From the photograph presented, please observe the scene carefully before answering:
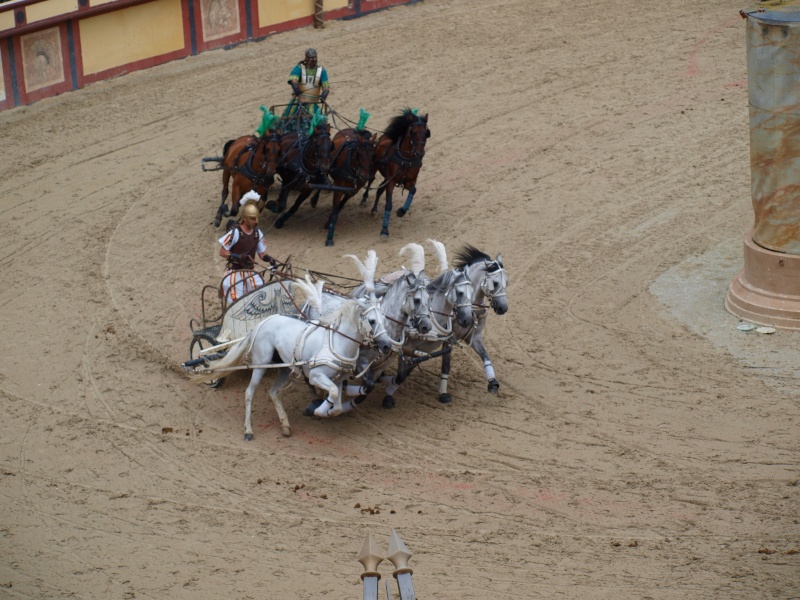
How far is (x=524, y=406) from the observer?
46.3 feet

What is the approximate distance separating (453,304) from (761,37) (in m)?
5.03

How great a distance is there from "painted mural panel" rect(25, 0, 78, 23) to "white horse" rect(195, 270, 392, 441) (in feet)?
37.0

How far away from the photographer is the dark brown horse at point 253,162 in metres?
17.9

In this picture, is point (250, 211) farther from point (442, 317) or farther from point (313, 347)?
point (442, 317)

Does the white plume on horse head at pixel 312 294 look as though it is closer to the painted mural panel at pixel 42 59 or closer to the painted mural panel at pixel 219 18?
the painted mural panel at pixel 42 59

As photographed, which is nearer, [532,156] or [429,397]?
[429,397]

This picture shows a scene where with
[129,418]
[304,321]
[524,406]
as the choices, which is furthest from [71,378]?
[524,406]

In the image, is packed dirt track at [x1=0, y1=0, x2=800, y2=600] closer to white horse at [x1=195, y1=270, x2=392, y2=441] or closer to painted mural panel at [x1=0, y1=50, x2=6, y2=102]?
painted mural panel at [x1=0, y1=50, x2=6, y2=102]

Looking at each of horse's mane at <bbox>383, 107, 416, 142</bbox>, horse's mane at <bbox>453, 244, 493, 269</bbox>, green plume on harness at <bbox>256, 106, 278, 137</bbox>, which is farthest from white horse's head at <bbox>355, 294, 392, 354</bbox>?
green plume on harness at <bbox>256, 106, 278, 137</bbox>

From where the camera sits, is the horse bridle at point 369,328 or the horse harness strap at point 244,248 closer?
the horse bridle at point 369,328

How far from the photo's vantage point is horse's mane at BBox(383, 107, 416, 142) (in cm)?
1817

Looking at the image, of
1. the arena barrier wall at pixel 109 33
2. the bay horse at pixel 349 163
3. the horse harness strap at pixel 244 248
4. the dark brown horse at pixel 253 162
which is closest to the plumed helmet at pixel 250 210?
the horse harness strap at pixel 244 248

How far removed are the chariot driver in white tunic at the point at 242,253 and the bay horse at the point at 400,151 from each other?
13.7 ft

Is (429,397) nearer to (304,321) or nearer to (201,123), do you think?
(304,321)
